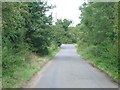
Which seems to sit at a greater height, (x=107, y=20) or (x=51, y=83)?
(x=107, y=20)

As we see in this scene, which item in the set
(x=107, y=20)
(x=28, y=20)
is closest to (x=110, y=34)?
(x=107, y=20)

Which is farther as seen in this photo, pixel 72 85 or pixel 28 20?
pixel 28 20

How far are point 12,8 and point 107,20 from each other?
1331 cm

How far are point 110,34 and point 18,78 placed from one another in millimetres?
12192

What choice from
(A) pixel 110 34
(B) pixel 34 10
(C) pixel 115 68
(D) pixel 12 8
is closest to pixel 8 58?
(D) pixel 12 8

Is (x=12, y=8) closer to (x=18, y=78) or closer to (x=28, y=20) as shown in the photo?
(x=18, y=78)

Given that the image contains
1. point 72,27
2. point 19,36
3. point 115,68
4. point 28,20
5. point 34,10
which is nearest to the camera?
point 115,68

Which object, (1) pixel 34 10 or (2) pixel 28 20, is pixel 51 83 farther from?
(1) pixel 34 10

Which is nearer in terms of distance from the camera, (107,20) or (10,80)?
→ (10,80)

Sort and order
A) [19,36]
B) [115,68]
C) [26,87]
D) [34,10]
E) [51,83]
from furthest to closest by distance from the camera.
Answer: [34,10]
[19,36]
[115,68]
[51,83]
[26,87]

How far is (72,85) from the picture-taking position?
1756 cm

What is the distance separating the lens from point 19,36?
28484mm

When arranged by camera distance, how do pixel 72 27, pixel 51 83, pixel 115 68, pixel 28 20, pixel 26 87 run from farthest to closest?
pixel 72 27 < pixel 28 20 < pixel 115 68 < pixel 51 83 < pixel 26 87

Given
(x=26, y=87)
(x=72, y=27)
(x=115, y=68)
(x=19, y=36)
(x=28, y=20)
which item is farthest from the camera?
(x=72, y=27)
